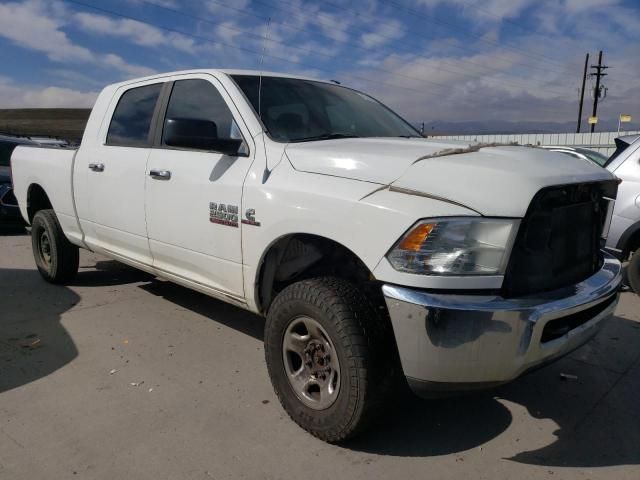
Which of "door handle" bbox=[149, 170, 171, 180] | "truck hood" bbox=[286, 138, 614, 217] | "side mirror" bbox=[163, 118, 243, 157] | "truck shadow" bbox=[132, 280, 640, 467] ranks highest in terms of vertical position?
"side mirror" bbox=[163, 118, 243, 157]

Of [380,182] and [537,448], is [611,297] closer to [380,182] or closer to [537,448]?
[537,448]

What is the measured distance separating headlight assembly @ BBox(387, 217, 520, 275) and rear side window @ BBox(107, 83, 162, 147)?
101 inches

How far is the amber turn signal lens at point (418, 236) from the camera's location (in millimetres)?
2236

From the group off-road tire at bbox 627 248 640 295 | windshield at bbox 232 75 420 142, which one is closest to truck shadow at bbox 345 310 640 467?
windshield at bbox 232 75 420 142

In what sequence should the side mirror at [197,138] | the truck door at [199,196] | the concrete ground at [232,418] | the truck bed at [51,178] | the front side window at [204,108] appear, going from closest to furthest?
the concrete ground at [232,418] → the side mirror at [197,138] → the truck door at [199,196] → the front side window at [204,108] → the truck bed at [51,178]

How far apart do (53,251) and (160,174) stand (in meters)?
2.32

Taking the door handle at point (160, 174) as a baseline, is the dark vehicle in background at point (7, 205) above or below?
below

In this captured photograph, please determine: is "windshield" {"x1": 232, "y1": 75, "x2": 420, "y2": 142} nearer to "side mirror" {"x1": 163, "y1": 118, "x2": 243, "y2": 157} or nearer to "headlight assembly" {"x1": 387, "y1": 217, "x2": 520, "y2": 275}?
"side mirror" {"x1": 163, "y1": 118, "x2": 243, "y2": 157}

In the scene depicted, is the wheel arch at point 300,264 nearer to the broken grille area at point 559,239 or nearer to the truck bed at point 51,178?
the broken grille area at point 559,239

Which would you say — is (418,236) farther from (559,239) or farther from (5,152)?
(5,152)

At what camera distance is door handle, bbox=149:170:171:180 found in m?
3.60

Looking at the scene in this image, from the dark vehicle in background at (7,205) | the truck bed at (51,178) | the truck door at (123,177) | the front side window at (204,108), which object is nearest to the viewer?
the front side window at (204,108)

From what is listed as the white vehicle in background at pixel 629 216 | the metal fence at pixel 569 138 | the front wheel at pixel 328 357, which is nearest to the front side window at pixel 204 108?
the front wheel at pixel 328 357

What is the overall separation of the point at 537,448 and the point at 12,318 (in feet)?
13.5
